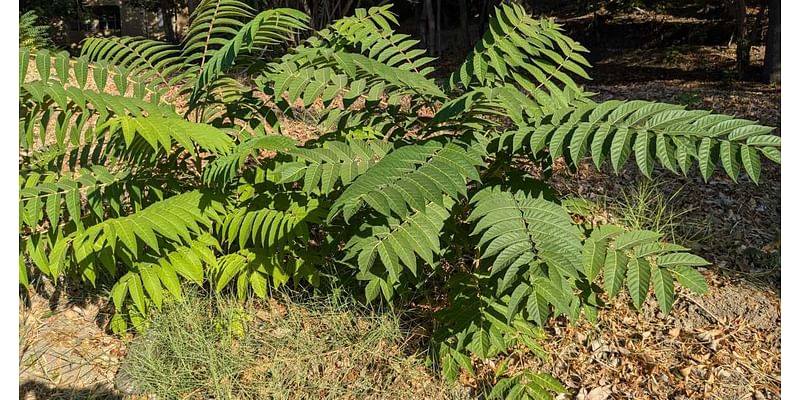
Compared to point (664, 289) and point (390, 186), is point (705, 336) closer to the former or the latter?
point (664, 289)

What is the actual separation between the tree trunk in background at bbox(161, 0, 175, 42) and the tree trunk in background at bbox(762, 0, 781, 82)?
15454 mm

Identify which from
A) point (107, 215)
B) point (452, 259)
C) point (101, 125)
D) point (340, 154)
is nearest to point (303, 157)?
point (340, 154)

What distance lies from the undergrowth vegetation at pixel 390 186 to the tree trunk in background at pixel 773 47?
214 inches

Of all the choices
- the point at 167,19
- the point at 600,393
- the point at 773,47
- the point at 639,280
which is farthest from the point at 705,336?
the point at 167,19

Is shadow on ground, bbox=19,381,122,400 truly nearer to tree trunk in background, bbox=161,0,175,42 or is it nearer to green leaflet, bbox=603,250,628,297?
green leaflet, bbox=603,250,628,297

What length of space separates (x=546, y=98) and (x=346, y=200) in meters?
1.12

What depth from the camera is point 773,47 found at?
6.82m

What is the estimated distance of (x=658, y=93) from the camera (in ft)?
22.4

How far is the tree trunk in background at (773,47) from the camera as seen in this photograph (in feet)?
21.7

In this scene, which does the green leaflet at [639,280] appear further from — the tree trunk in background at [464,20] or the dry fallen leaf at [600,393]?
the tree trunk in background at [464,20]

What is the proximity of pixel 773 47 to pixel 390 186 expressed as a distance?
6.93 metres

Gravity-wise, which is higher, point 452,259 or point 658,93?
point 658,93

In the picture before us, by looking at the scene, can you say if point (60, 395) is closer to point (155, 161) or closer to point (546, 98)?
point (155, 161)

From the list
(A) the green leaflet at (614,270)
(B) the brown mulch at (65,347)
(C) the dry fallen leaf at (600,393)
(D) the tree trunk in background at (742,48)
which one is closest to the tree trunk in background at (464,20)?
(D) the tree trunk in background at (742,48)
